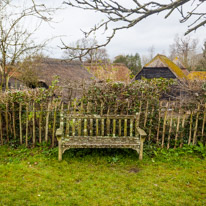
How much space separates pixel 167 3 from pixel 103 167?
3685mm

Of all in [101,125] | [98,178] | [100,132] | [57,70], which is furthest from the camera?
[57,70]

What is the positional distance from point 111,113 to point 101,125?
578 millimetres

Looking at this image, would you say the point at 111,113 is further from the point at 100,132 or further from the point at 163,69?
the point at 163,69

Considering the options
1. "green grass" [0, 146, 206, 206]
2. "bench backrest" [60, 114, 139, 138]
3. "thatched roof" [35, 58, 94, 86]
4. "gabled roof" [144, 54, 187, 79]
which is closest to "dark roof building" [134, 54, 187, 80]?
"gabled roof" [144, 54, 187, 79]

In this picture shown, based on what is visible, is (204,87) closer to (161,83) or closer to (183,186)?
(161,83)

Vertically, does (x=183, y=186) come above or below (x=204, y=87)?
below

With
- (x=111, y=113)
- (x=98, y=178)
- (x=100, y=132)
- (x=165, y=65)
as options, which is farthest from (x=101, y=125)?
(x=165, y=65)

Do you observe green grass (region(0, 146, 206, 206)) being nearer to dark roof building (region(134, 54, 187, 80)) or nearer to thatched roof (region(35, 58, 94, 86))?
dark roof building (region(134, 54, 187, 80))

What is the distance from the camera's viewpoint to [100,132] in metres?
5.81

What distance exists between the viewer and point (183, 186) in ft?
12.4

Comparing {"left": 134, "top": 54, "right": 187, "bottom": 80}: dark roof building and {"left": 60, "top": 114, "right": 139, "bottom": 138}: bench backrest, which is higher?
{"left": 134, "top": 54, "right": 187, "bottom": 80}: dark roof building

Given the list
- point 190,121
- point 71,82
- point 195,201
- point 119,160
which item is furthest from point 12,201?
point 190,121

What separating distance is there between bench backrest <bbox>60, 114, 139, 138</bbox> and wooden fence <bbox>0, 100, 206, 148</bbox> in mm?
290

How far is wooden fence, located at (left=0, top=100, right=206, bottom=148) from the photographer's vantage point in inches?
214
